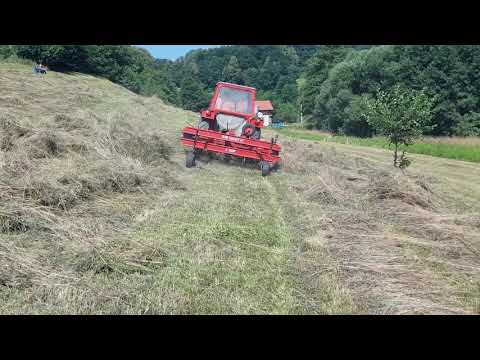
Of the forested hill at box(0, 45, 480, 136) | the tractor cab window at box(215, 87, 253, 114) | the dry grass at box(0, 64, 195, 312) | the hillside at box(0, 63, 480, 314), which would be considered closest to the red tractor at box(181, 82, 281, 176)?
the tractor cab window at box(215, 87, 253, 114)

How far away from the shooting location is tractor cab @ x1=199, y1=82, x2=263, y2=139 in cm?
1223

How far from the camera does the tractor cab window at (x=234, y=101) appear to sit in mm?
12758

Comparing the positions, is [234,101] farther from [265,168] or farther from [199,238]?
[199,238]

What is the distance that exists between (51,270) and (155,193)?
136 inches

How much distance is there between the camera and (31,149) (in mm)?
6316

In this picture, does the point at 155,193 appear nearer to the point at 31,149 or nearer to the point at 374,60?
the point at 31,149

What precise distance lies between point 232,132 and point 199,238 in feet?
26.1

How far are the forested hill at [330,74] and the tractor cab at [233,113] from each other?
3.17 meters

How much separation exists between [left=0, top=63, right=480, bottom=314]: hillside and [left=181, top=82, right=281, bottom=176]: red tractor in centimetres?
169

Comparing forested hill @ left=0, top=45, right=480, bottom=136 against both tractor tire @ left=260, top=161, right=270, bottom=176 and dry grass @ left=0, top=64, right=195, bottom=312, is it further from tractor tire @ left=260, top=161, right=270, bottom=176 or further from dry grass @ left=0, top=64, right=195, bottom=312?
dry grass @ left=0, top=64, right=195, bottom=312

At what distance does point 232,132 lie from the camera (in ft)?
40.7

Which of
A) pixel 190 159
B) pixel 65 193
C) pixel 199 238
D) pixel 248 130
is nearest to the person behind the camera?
pixel 199 238

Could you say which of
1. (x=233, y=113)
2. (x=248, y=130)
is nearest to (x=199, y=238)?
(x=248, y=130)

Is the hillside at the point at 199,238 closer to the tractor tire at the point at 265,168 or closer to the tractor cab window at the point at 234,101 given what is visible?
the tractor tire at the point at 265,168
